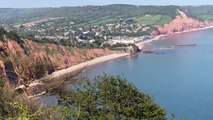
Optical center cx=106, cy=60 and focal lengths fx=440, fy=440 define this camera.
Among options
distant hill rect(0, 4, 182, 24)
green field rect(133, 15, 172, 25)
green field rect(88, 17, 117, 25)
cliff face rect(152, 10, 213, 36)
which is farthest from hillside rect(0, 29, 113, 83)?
distant hill rect(0, 4, 182, 24)

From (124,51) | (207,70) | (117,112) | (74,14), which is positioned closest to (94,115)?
(117,112)

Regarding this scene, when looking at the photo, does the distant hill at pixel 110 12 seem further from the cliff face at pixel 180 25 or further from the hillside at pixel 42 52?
the hillside at pixel 42 52

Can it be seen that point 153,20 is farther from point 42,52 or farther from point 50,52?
point 42,52

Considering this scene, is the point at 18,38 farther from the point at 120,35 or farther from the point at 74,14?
the point at 74,14

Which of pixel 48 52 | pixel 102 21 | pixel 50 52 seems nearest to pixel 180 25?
pixel 102 21

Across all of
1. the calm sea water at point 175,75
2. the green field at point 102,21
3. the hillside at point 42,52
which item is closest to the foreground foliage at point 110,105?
the calm sea water at point 175,75

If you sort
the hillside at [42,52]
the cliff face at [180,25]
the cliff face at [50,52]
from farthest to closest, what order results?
the cliff face at [180,25], the cliff face at [50,52], the hillside at [42,52]
